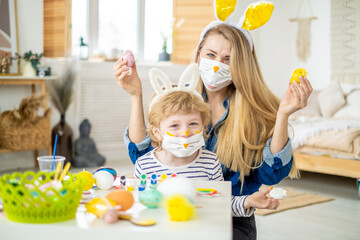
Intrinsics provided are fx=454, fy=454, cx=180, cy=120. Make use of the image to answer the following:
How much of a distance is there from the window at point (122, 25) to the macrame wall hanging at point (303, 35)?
5.54ft

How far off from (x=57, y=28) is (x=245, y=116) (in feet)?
11.5

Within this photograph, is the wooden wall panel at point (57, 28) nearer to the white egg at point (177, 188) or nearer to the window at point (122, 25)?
the window at point (122, 25)

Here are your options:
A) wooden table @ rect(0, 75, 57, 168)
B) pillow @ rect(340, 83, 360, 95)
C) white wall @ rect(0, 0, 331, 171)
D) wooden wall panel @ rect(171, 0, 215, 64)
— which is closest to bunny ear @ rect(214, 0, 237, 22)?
wooden table @ rect(0, 75, 57, 168)

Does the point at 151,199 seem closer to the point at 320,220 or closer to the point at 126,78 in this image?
the point at 126,78

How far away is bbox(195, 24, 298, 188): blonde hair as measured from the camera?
1.43 meters

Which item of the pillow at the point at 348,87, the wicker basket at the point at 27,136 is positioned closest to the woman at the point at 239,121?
the wicker basket at the point at 27,136

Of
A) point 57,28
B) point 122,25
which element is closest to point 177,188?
point 57,28

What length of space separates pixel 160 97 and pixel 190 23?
422cm

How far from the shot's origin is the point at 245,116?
4.80 feet

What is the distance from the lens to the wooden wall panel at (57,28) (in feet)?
14.7

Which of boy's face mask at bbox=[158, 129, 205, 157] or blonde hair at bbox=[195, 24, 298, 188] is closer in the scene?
boy's face mask at bbox=[158, 129, 205, 157]

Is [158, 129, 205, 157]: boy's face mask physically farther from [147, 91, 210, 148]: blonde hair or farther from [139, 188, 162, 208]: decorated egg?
[139, 188, 162, 208]: decorated egg

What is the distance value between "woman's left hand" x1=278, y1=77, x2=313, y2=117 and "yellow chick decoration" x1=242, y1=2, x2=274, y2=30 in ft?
1.30

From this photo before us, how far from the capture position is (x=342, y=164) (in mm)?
3543
